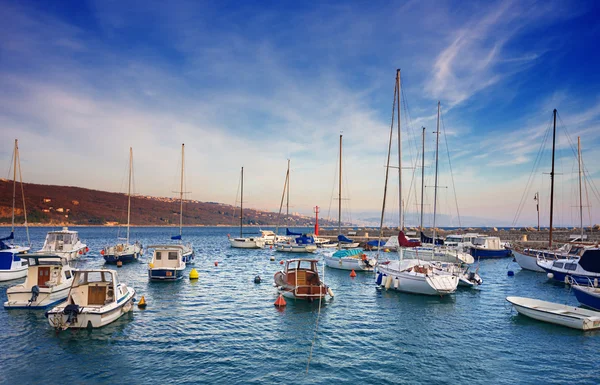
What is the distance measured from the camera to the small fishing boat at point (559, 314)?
1912 cm

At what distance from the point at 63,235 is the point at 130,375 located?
136 feet

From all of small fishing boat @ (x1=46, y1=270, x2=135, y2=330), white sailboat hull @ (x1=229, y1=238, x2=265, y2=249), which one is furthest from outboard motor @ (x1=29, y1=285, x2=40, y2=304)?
white sailboat hull @ (x1=229, y1=238, x2=265, y2=249)

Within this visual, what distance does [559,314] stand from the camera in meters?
20.0

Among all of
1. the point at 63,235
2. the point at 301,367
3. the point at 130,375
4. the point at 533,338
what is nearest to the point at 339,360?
the point at 301,367

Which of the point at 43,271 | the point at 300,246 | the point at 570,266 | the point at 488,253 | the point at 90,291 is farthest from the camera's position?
the point at 300,246

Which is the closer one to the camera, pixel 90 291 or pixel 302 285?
pixel 90 291

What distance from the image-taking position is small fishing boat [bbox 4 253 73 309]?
21.8 metres

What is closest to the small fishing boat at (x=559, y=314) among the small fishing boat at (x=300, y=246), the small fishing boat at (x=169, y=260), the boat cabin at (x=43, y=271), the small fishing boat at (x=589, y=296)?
the small fishing boat at (x=589, y=296)

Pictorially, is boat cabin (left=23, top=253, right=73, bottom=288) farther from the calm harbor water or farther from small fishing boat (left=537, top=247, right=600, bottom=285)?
small fishing boat (left=537, top=247, right=600, bottom=285)

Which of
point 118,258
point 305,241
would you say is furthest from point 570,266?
point 118,258

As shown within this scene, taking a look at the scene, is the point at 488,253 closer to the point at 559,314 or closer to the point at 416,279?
the point at 416,279

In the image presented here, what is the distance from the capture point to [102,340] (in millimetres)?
17172

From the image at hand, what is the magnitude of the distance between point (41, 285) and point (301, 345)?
1750 centimetres

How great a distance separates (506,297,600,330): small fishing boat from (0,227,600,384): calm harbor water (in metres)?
0.47
